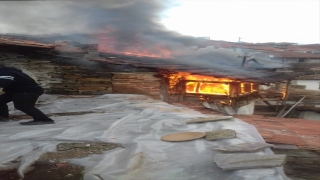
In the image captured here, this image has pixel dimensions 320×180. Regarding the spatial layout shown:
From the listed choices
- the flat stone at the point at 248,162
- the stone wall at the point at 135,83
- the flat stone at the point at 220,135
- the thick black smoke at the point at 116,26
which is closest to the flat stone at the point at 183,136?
the flat stone at the point at 220,135

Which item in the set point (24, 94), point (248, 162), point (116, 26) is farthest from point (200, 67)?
point (248, 162)

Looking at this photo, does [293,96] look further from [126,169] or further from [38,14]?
[126,169]

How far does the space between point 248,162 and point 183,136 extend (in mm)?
1097

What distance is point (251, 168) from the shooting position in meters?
2.59

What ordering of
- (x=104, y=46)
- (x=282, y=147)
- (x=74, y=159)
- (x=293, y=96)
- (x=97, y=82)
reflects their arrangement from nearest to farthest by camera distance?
(x=74, y=159)
(x=282, y=147)
(x=97, y=82)
(x=104, y=46)
(x=293, y=96)

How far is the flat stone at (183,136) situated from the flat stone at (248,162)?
0.79m

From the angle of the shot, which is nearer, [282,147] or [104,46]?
[282,147]

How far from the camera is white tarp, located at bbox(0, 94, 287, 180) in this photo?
2.65 m

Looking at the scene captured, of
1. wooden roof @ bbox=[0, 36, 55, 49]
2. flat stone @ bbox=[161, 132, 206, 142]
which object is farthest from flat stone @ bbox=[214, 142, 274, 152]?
wooden roof @ bbox=[0, 36, 55, 49]

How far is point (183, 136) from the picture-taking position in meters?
3.62

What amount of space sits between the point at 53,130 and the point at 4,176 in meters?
1.35

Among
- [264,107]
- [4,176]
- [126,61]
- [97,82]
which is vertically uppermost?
[126,61]

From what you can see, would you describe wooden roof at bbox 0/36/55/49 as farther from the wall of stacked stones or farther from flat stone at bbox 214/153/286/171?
flat stone at bbox 214/153/286/171

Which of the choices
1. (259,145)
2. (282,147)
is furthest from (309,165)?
(259,145)
